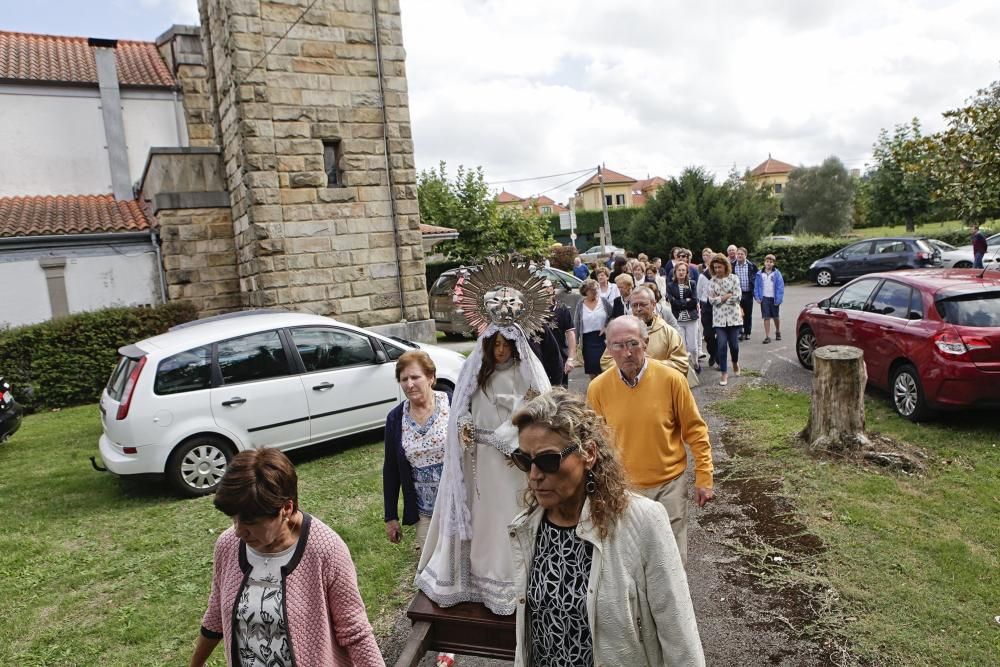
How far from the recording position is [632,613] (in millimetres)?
1905

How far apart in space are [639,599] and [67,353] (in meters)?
13.5

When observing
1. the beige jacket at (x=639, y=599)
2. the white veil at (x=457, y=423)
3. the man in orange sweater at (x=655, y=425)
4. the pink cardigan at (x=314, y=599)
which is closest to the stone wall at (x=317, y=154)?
the white veil at (x=457, y=423)

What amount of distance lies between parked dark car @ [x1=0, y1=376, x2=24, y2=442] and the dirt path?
311 inches

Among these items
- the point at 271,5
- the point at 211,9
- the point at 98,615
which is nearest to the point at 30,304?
the point at 211,9

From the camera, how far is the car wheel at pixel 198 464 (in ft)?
22.0

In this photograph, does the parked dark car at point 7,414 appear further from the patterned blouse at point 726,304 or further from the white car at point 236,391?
the patterned blouse at point 726,304

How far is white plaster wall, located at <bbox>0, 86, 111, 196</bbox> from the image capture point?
66.2 ft

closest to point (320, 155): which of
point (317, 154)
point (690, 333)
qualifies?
point (317, 154)

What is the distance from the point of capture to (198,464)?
22.4ft

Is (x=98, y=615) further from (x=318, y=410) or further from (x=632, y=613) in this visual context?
(x=632, y=613)

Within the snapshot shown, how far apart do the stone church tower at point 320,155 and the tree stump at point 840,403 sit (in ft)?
26.3

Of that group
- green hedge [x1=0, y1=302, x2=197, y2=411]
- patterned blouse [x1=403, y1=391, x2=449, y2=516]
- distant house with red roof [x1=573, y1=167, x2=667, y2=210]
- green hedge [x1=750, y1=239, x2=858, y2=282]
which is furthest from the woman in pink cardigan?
distant house with red roof [x1=573, y1=167, x2=667, y2=210]

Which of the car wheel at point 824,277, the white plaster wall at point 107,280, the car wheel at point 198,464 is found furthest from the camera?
the car wheel at point 824,277

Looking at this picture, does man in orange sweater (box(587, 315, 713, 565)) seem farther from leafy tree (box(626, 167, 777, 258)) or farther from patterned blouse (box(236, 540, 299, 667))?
leafy tree (box(626, 167, 777, 258))
